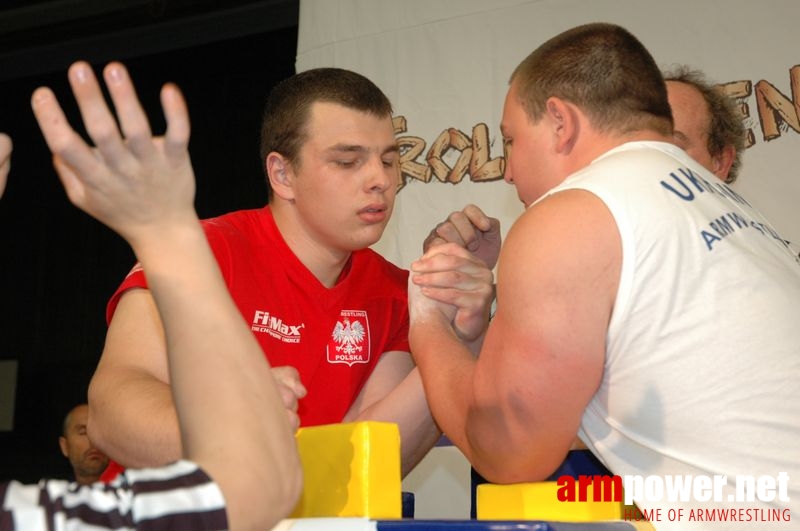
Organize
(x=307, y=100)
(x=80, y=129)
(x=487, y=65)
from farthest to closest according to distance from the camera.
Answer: (x=80, y=129), (x=487, y=65), (x=307, y=100)

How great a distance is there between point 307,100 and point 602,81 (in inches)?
33.5

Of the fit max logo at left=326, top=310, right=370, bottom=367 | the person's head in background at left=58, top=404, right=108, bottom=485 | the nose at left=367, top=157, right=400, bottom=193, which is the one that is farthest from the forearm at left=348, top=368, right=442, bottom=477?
the person's head in background at left=58, top=404, right=108, bottom=485

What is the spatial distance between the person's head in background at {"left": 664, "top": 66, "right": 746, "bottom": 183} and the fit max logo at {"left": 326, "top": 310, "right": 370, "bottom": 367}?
0.97 meters

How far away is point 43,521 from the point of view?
0.68 meters

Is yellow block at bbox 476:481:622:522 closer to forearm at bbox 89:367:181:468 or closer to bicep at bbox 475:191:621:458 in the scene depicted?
bicep at bbox 475:191:621:458

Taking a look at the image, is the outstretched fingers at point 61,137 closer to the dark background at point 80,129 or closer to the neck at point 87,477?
the neck at point 87,477

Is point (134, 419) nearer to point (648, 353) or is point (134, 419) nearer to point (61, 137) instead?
point (648, 353)

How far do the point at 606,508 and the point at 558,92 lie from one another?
2.23 ft

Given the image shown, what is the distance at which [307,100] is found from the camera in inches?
86.2

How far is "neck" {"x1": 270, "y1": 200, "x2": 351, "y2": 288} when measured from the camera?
2.13 metres

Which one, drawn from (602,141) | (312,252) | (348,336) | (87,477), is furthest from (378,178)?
(87,477)

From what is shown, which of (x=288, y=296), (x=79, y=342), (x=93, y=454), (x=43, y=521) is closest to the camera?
(x=43, y=521)

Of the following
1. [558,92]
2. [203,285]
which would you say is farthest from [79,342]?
[203,285]

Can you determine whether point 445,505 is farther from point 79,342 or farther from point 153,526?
point 79,342
